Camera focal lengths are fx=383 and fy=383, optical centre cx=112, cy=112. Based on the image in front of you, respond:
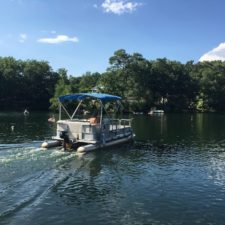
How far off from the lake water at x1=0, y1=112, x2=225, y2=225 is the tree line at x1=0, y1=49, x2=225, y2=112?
9063 cm

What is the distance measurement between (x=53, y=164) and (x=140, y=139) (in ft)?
76.3

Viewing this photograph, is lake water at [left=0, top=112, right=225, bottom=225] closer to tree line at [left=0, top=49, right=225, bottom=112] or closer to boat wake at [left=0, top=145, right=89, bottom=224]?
boat wake at [left=0, top=145, right=89, bottom=224]

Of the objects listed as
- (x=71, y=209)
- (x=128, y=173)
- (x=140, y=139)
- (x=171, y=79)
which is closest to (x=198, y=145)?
(x=140, y=139)

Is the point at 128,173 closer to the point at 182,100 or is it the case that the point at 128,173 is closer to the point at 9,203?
the point at 9,203

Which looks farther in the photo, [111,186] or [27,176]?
[27,176]

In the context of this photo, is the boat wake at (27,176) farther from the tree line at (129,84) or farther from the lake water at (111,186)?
the tree line at (129,84)

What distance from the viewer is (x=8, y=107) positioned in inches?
5576

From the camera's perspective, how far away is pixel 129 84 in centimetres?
13500

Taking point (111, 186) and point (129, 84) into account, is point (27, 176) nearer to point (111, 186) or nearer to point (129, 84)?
point (111, 186)

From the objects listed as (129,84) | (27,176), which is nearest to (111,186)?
(27,176)

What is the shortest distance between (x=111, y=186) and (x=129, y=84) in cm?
10860

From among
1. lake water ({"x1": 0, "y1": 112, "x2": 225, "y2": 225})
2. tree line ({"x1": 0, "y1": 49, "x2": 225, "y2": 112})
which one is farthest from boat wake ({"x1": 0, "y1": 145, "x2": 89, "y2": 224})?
tree line ({"x1": 0, "y1": 49, "x2": 225, "y2": 112})

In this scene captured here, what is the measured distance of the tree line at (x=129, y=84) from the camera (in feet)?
439

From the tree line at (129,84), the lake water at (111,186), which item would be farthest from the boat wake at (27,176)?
the tree line at (129,84)
